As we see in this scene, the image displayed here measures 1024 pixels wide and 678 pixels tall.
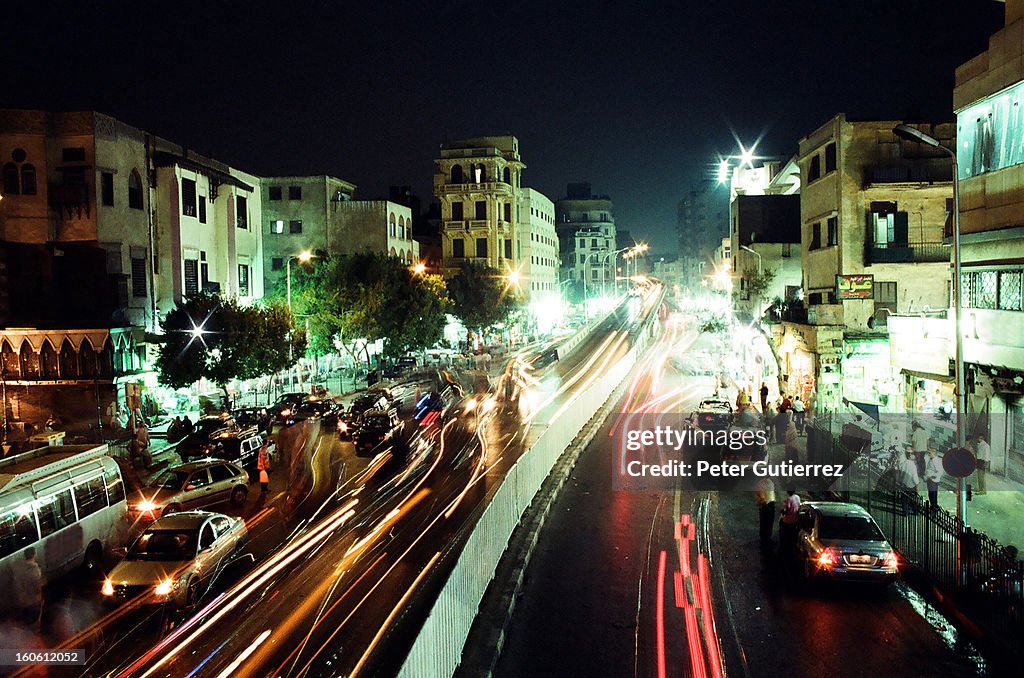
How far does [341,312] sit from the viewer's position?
4581 cm

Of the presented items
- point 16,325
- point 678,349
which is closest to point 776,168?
point 678,349

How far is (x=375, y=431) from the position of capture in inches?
1099

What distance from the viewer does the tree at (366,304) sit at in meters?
45.5

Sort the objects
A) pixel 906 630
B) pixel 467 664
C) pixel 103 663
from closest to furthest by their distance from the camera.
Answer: pixel 467 664 < pixel 103 663 < pixel 906 630

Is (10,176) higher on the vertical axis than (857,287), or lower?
higher

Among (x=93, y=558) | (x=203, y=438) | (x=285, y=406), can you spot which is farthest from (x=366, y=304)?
(x=93, y=558)

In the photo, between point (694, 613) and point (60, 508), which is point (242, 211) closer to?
point (60, 508)

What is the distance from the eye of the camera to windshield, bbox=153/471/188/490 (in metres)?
19.4

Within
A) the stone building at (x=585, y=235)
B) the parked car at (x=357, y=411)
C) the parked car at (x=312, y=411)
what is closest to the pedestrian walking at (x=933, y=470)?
the parked car at (x=357, y=411)

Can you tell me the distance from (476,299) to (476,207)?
15.2 metres

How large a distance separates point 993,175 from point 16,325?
126 feet

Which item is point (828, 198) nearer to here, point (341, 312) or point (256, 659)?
point (341, 312)

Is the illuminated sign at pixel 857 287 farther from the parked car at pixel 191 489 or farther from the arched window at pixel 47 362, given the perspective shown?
the arched window at pixel 47 362

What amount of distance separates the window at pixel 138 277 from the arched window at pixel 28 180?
5.02 meters
